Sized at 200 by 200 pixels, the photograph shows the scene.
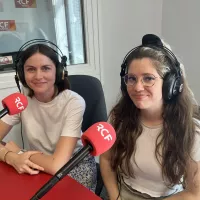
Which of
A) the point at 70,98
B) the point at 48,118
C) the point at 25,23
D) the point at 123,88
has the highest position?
the point at 25,23

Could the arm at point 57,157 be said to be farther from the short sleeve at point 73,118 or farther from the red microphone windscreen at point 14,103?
the red microphone windscreen at point 14,103

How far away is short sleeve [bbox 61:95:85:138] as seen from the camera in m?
1.23

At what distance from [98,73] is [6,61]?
2.49 feet

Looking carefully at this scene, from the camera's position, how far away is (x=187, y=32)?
2.10m

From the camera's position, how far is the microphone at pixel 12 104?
875mm

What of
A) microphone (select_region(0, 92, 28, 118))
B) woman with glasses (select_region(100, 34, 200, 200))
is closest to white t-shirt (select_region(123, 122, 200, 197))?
woman with glasses (select_region(100, 34, 200, 200))

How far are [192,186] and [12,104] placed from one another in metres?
0.75

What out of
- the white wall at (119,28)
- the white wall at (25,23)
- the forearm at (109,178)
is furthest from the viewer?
the white wall at (119,28)

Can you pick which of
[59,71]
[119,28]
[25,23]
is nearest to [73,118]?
[59,71]

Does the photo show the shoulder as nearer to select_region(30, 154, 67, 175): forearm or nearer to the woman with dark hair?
the woman with dark hair

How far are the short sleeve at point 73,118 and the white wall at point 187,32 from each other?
3.84ft

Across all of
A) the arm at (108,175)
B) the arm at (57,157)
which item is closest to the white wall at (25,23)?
the arm at (57,157)

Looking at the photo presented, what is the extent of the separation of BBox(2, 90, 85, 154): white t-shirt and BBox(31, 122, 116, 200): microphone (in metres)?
0.63

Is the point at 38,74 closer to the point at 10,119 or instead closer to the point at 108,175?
the point at 10,119
